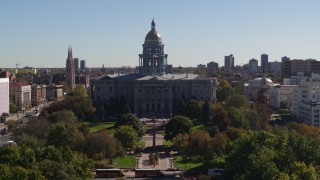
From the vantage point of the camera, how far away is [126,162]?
63438 millimetres

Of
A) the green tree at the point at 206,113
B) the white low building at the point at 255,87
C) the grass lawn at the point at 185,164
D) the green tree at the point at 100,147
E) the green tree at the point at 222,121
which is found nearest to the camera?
the green tree at the point at 100,147

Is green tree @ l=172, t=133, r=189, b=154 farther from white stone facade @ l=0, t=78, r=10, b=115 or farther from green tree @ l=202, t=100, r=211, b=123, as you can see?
white stone facade @ l=0, t=78, r=10, b=115

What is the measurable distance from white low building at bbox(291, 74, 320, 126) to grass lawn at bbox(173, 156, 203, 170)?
29766 mm

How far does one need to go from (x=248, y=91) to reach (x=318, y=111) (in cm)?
6363

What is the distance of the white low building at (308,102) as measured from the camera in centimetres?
8544

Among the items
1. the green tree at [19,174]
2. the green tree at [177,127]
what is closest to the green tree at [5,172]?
the green tree at [19,174]

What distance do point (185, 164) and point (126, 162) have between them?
6908 millimetres

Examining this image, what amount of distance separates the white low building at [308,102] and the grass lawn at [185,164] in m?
29.8

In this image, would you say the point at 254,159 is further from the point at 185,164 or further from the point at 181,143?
the point at 181,143

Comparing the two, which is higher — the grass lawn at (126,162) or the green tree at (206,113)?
the green tree at (206,113)

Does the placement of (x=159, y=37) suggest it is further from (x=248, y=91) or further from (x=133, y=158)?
(x=133, y=158)

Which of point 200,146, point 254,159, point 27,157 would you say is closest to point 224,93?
point 200,146

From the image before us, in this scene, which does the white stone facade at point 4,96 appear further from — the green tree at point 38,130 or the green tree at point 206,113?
the green tree at point 38,130

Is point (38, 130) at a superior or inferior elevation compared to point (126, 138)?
superior
